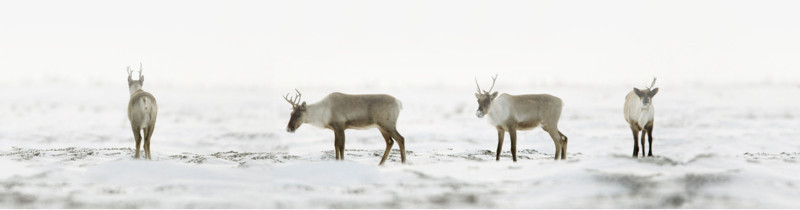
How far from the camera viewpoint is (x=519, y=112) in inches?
432

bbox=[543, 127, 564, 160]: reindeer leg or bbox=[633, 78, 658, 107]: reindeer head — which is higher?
bbox=[633, 78, 658, 107]: reindeer head

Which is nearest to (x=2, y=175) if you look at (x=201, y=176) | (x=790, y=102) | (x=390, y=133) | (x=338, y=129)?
(x=201, y=176)

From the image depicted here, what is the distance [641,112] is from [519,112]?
1.79 metres

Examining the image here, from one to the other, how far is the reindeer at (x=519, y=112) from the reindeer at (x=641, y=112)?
3.48ft

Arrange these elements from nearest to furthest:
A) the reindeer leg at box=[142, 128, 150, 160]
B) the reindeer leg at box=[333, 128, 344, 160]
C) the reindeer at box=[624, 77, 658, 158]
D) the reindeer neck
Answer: the reindeer leg at box=[333, 128, 344, 160] → the reindeer neck → the reindeer at box=[624, 77, 658, 158] → the reindeer leg at box=[142, 128, 150, 160]

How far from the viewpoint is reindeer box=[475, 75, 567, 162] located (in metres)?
10.6

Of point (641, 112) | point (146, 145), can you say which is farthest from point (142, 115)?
point (641, 112)

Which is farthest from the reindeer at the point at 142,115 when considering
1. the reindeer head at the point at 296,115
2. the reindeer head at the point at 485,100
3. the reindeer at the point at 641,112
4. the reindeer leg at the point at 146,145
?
the reindeer at the point at 641,112

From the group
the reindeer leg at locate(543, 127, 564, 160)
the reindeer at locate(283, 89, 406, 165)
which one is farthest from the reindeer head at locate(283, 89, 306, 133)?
the reindeer leg at locate(543, 127, 564, 160)

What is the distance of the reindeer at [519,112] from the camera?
34.9 ft

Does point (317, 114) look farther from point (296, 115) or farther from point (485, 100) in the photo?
point (485, 100)

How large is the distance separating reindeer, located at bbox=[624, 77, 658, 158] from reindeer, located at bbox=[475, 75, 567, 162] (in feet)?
3.48

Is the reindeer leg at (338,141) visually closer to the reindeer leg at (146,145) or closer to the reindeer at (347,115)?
the reindeer at (347,115)

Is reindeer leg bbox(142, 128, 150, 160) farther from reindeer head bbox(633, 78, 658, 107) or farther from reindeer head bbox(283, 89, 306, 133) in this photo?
reindeer head bbox(633, 78, 658, 107)
